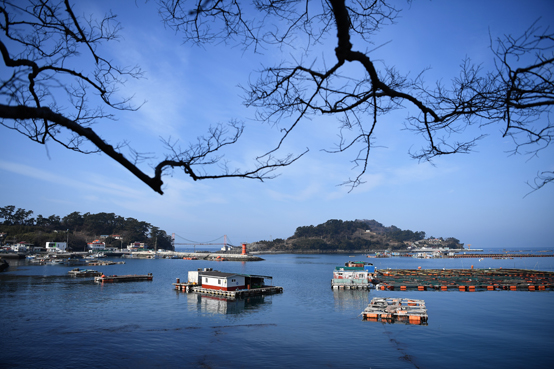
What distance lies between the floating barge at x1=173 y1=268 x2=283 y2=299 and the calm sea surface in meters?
1.48

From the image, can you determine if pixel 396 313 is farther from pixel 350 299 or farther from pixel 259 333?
pixel 259 333

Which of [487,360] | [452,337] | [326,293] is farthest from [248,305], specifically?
[487,360]

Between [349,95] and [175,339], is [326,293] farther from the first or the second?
[349,95]

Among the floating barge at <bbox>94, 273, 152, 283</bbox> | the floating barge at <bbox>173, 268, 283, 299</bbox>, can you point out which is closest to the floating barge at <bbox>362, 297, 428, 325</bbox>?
the floating barge at <bbox>173, 268, 283, 299</bbox>

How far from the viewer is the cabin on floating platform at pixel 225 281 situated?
3388 cm

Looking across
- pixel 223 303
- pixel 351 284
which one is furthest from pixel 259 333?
pixel 351 284

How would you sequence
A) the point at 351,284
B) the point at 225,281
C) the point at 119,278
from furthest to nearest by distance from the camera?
the point at 119,278, the point at 351,284, the point at 225,281

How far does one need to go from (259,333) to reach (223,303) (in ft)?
36.1

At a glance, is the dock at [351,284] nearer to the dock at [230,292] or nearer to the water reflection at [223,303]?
the dock at [230,292]

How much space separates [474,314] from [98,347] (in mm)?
26391

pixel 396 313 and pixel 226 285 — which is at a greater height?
pixel 226 285

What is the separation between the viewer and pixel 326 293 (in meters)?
37.7

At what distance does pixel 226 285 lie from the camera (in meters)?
33.6

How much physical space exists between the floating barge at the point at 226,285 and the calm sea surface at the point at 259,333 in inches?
58.4
